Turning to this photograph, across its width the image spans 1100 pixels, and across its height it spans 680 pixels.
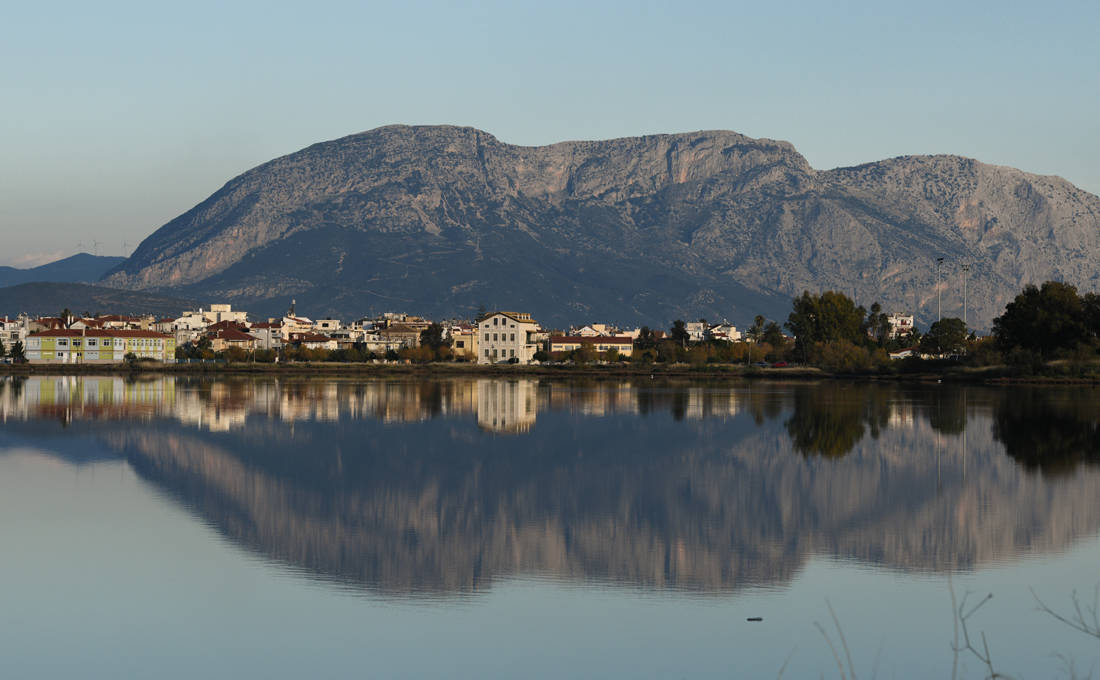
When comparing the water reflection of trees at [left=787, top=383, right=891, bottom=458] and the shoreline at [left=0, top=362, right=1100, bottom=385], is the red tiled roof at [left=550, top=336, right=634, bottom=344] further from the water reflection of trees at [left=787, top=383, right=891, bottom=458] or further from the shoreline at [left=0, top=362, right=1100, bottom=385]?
the water reflection of trees at [left=787, top=383, right=891, bottom=458]

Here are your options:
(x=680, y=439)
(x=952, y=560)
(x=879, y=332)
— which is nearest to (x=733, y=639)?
(x=952, y=560)

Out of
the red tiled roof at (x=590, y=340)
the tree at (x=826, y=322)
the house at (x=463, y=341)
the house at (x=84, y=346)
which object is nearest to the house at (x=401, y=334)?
the house at (x=463, y=341)

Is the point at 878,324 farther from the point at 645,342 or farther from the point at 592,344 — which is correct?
the point at 592,344

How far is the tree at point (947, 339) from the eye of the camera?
4685 inches

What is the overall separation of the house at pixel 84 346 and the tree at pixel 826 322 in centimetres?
7356

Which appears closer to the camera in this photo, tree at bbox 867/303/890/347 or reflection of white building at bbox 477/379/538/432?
reflection of white building at bbox 477/379/538/432

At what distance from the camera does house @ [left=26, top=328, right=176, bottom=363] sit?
443 ft

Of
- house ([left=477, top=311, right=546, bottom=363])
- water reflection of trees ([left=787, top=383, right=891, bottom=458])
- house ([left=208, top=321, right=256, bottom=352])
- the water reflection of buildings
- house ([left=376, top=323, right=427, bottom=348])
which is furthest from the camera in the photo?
house ([left=376, top=323, right=427, bottom=348])

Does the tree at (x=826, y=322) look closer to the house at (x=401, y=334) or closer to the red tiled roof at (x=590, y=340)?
the red tiled roof at (x=590, y=340)

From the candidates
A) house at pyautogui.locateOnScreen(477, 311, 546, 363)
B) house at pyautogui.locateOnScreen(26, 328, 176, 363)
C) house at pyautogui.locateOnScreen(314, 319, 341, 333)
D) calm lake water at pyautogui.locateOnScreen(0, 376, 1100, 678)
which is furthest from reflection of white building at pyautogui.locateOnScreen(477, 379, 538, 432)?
house at pyautogui.locateOnScreen(314, 319, 341, 333)

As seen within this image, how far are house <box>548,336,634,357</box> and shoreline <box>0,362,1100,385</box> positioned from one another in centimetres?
2208

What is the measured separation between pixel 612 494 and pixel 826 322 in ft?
310

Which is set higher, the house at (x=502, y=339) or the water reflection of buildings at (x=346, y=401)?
the house at (x=502, y=339)

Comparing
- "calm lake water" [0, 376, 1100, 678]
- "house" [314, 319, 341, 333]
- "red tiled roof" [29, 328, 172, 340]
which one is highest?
"house" [314, 319, 341, 333]
